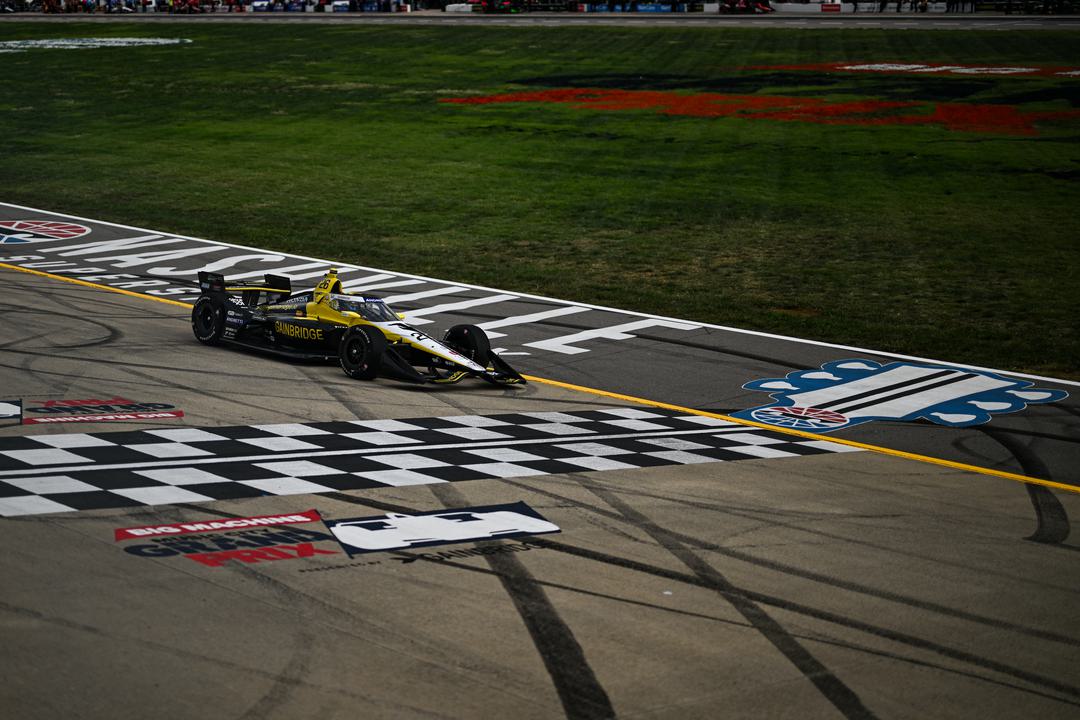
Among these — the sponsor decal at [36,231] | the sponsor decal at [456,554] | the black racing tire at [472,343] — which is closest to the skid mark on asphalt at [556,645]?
the sponsor decal at [456,554]

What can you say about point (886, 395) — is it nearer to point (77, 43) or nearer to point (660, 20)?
point (660, 20)

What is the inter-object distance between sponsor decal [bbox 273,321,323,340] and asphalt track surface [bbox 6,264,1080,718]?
4.91 m

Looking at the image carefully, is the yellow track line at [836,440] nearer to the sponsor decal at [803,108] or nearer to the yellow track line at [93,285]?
the yellow track line at [93,285]

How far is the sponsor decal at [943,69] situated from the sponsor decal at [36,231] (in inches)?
1173

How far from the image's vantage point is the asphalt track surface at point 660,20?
6150 centimetres

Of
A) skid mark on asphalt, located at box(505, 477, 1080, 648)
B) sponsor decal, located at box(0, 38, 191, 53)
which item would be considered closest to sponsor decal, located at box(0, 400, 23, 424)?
skid mark on asphalt, located at box(505, 477, 1080, 648)

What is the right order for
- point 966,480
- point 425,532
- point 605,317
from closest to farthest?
point 425,532 → point 966,480 → point 605,317

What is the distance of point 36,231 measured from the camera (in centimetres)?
2844

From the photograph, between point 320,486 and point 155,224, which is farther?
point 155,224

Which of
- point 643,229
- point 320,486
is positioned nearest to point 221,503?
point 320,486

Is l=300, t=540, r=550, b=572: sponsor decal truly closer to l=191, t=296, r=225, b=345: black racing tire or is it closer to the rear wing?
l=191, t=296, r=225, b=345: black racing tire

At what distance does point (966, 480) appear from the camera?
13.6 meters

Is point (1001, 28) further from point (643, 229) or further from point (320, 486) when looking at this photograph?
point (320, 486)

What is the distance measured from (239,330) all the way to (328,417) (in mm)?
4310
